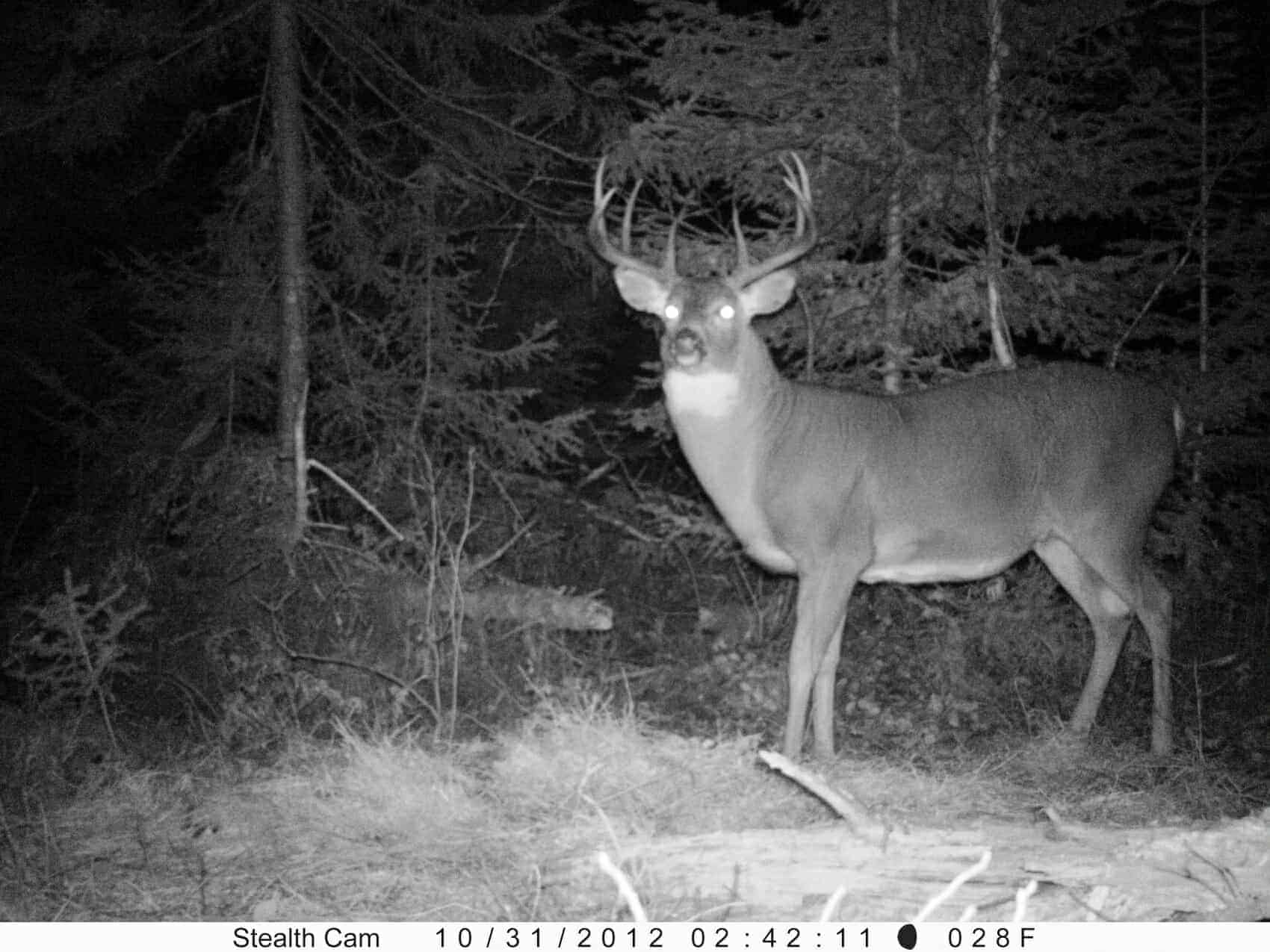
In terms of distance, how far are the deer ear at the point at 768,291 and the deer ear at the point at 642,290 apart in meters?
0.46

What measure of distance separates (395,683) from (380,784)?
223 cm

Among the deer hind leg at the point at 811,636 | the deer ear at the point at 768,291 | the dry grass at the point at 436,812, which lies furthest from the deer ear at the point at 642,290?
the dry grass at the point at 436,812

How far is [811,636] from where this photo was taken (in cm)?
681

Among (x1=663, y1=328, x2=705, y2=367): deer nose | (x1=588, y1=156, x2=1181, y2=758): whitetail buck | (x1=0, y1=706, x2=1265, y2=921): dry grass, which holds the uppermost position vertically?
(x1=663, y1=328, x2=705, y2=367): deer nose

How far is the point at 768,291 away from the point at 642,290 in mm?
728

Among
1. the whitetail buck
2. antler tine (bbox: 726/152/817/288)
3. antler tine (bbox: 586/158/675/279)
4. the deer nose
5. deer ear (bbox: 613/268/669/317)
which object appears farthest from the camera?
deer ear (bbox: 613/268/669/317)

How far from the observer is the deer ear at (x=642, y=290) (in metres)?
7.42

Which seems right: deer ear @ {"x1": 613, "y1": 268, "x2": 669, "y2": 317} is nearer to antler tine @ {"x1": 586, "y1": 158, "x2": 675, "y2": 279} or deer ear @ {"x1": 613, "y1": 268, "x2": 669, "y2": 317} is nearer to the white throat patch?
antler tine @ {"x1": 586, "y1": 158, "x2": 675, "y2": 279}

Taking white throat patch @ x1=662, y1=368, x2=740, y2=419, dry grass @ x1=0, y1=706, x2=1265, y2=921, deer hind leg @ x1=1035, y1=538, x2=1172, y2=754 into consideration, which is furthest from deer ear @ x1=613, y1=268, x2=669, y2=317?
deer hind leg @ x1=1035, y1=538, x2=1172, y2=754

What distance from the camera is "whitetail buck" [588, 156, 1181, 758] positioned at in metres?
6.94

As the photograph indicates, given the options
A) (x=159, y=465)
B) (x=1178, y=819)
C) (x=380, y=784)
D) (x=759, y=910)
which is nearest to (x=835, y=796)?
(x=759, y=910)

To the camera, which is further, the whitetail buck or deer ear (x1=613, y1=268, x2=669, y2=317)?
deer ear (x1=613, y1=268, x2=669, y2=317)

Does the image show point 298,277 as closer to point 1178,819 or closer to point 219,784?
point 219,784

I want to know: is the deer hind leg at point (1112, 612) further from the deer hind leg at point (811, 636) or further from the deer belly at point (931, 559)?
the deer hind leg at point (811, 636)
